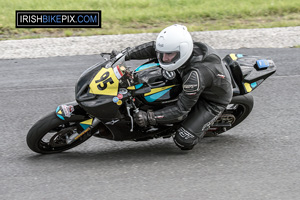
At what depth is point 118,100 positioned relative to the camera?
15.7ft

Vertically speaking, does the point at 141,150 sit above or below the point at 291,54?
below

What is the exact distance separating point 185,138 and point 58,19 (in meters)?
6.60

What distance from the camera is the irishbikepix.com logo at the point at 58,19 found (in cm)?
1068

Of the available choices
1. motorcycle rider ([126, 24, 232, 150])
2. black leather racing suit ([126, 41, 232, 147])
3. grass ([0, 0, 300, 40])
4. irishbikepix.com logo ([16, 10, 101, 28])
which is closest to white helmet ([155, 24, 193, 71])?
motorcycle rider ([126, 24, 232, 150])

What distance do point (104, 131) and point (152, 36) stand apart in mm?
4763

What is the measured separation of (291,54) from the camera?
28.5ft

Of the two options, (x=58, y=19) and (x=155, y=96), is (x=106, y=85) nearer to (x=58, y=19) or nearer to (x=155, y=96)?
(x=155, y=96)

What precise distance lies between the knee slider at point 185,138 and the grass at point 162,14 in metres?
5.23

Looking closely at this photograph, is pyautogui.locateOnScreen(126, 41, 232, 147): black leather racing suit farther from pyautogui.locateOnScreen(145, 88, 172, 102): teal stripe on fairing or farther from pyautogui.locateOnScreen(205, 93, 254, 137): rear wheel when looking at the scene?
pyautogui.locateOnScreen(205, 93, 254, 137): rear wheel

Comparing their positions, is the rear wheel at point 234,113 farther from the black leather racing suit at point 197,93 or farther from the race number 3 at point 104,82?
the race number 3 at point 104,82

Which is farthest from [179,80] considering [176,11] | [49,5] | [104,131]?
[49,5]

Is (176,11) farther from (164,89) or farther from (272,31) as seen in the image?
(164,89)

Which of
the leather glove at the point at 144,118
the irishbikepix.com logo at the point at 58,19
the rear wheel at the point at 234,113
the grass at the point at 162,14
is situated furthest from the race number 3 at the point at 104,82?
the irishbikepix.com logo at the point at 58,19

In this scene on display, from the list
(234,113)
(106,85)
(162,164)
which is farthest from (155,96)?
(234,113)
